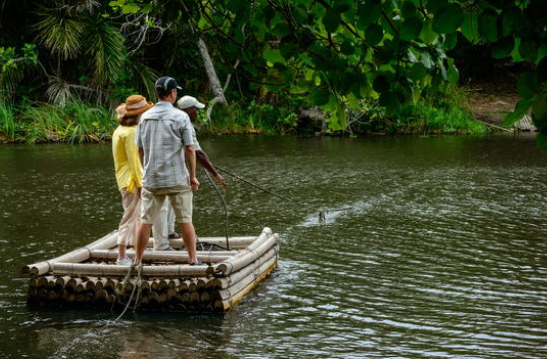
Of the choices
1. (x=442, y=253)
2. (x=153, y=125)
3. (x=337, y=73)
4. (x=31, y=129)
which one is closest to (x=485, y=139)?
(x=31, y=129)

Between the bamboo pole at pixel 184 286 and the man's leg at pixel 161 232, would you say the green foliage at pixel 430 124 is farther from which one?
the bamboo pole at pixel 184 286

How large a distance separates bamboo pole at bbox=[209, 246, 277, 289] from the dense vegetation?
1.55 metres

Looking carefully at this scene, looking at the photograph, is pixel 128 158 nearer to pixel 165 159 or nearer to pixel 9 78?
pixel 165 159

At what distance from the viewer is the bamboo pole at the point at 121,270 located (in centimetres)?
632

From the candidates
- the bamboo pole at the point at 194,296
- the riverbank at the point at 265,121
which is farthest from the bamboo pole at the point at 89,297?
the riverbank at the point at 265,121

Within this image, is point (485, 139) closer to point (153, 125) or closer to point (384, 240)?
point (384, 240)

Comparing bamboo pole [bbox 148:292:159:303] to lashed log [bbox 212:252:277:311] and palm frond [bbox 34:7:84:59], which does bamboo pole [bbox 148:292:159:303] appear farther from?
palm frond [bbox 34:7:84:59]

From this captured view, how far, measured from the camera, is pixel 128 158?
272 inches

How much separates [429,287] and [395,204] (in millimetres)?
4560

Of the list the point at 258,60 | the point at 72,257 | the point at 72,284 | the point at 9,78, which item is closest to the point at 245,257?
the point at 72,284

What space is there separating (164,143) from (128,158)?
0.64 metres

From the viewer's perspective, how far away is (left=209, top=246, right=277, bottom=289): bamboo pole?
20.6 ft

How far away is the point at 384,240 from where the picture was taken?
927 cm

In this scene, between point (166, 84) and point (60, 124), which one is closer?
point (166, 84)
